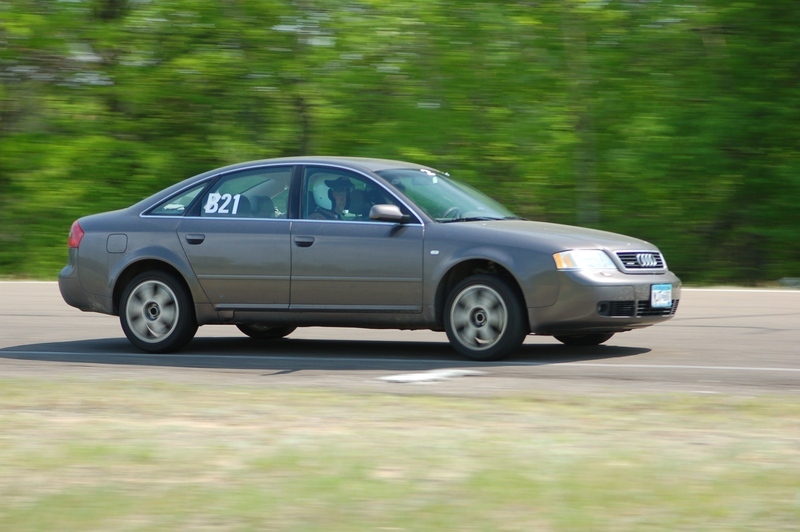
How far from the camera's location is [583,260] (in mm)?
9055

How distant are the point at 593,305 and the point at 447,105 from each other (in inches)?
518

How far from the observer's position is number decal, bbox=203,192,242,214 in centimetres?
1014

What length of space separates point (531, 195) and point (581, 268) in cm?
1247

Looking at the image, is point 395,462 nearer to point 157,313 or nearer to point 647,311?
point 647,311

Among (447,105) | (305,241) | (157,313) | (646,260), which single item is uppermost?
(447,105)

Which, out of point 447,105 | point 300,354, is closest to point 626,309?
point 300,354

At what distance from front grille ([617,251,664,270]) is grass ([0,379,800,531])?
2001 millimetres

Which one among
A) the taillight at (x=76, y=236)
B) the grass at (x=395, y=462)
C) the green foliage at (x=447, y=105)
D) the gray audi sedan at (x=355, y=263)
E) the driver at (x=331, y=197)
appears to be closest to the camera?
the grass at (x=395, y=462)

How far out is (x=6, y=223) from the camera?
23.5 meters

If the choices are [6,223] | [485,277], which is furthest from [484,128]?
[485,277]

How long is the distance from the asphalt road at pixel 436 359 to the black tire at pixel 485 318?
141 mm

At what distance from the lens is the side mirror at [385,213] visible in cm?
935

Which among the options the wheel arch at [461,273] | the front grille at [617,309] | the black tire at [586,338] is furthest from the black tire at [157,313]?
the front grille at [617,309]

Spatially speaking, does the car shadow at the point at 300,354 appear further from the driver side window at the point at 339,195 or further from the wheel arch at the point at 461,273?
the driver side window at the point at 339,195
